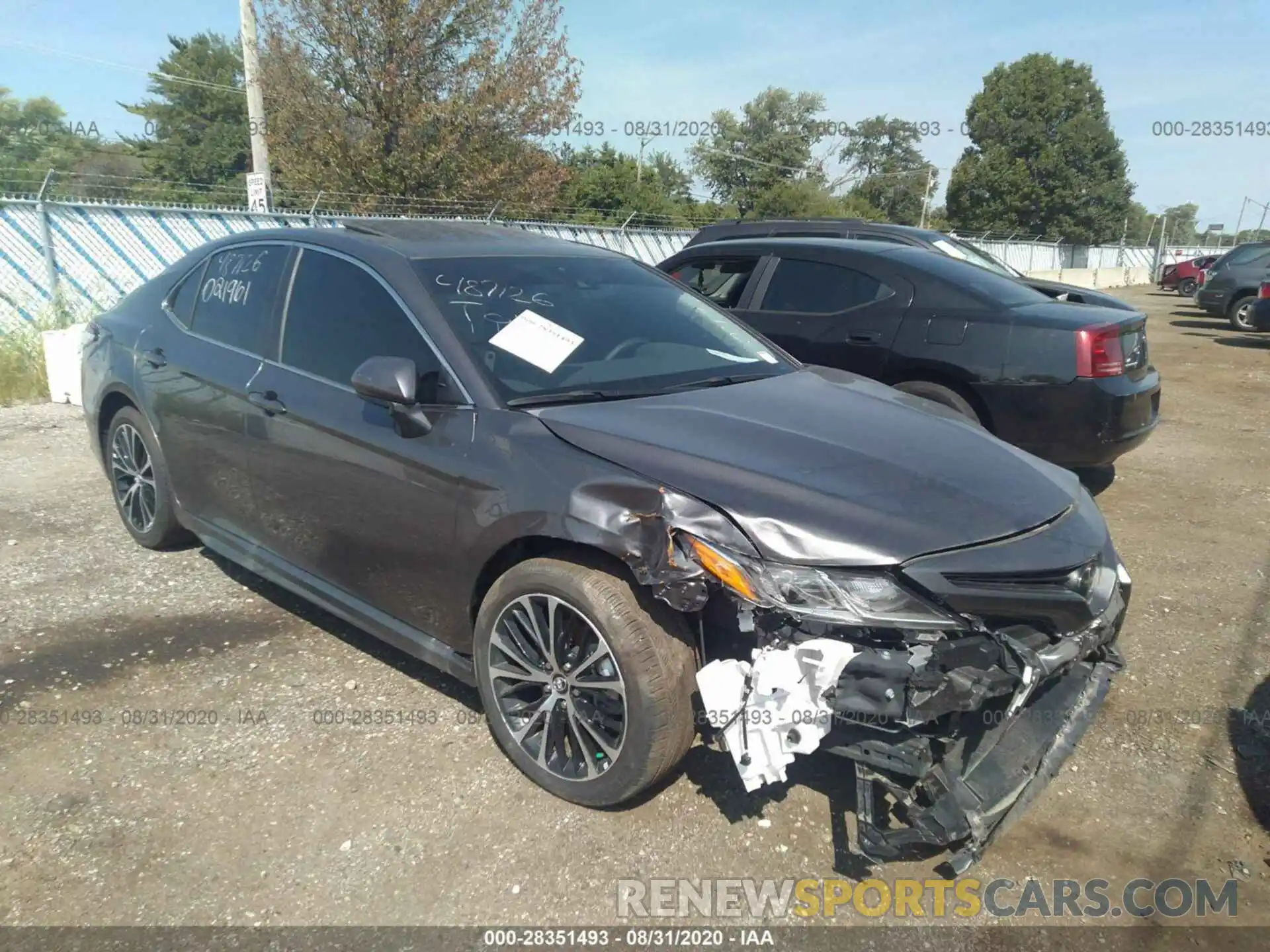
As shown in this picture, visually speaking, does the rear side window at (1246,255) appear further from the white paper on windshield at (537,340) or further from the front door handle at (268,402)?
the front door handle at (268,402)

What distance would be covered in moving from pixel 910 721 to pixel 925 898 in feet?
1.91

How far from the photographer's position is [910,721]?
2.42m

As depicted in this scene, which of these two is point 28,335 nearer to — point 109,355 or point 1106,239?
point 109,355

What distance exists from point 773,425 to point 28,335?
9.42 m

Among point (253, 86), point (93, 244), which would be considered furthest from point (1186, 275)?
point (93, 244)

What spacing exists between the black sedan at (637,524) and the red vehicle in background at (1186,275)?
3110 cm

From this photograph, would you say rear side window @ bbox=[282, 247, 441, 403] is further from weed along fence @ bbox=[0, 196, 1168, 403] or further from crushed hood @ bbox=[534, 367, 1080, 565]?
weed along fence @ bbox=[0, 196, 1168, 403]

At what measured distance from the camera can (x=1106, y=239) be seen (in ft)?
176

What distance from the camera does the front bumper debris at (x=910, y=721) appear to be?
2.43 meters

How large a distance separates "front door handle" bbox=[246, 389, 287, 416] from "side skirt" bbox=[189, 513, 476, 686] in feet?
2.04

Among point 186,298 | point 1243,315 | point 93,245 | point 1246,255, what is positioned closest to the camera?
point 186,298

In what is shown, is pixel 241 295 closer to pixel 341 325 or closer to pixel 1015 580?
pixel 341 325

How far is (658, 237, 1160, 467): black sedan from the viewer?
5.53 meters

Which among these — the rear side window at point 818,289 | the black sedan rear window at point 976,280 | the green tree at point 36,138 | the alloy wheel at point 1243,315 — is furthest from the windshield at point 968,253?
the green tree at point 36,138
